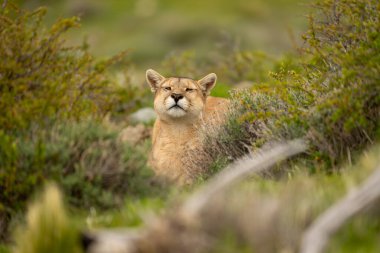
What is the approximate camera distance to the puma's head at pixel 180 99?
11.0 meters

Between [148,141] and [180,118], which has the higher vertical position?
[148,141]

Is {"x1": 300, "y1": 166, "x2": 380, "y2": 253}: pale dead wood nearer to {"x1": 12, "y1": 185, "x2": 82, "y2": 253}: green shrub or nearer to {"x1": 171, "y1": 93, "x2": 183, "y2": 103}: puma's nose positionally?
{"x1": 12, "y1": 185, "x2": 82, "y2": 253}: green shrub

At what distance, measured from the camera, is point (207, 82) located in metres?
11.6

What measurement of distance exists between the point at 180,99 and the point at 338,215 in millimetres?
→ 6034

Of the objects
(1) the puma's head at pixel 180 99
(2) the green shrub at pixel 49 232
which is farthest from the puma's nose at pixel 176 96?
(2) the green shrub at pixel 49 232

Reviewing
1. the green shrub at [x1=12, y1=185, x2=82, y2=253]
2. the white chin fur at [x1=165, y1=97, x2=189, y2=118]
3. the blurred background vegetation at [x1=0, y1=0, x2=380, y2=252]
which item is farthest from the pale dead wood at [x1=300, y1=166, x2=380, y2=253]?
the white chin fur at [x1=165, y1=97, x2=189, y2=118]

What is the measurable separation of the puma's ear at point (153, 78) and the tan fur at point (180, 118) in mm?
Result: 31

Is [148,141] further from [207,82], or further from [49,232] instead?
[207,82]

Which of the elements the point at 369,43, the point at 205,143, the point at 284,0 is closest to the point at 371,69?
Result: the point at 369,43

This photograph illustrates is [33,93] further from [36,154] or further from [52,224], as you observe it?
[52,224]

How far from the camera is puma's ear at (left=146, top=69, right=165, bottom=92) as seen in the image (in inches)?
457

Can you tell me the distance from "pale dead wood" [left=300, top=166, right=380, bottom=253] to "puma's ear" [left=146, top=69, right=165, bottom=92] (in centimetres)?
649

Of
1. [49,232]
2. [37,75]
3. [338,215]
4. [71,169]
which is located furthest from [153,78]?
[338,215]

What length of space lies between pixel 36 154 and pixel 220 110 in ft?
16.3
